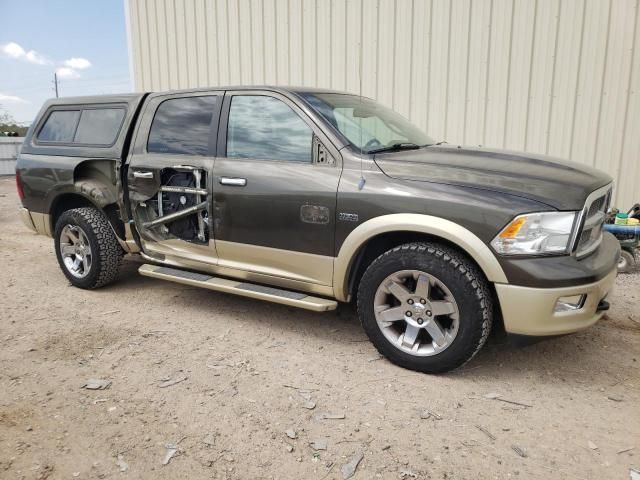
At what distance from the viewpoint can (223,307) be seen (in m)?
4.61

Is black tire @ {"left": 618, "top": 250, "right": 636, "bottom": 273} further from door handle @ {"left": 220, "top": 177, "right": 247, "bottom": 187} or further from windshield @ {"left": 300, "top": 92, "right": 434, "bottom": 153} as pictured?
door handle @ {"left": 220, "top": 177, "right": 247, "bottom": 187}

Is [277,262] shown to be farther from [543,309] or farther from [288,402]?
[543,309]

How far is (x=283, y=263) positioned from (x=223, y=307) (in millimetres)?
1126

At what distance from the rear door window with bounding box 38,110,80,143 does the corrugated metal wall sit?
3702 millimetres

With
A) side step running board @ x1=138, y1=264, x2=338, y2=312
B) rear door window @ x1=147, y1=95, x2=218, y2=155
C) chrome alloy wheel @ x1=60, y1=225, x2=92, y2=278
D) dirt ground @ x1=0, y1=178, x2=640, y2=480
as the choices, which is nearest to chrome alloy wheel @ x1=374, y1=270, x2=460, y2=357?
dirt ground @ x1=0, y1=178, x2=640, y2=480

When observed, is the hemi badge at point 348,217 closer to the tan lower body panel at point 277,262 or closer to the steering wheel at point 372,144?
the tan lower body panel at point 277,262

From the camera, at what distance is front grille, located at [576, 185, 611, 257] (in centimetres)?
301

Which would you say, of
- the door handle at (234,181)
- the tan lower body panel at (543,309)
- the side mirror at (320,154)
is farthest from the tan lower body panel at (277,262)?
the tan lower body panel at (543,309)

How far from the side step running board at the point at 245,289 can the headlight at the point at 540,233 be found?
1.24 metres

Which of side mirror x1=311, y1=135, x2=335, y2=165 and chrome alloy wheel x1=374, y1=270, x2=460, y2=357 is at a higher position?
side mirror x1=311, y1=135, x2=335, y2=165

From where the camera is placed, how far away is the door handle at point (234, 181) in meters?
3.82

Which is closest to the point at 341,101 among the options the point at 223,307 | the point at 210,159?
the point at 210,159

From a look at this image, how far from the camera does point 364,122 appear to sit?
4.00 meters

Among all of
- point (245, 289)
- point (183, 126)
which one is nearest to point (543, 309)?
point (245, 289)
